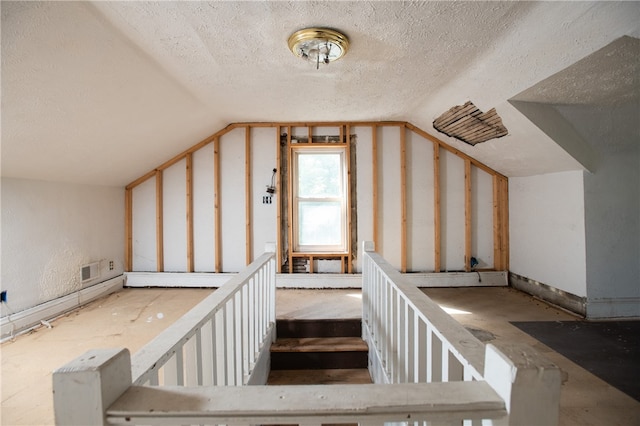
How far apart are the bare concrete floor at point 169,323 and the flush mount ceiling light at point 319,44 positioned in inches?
78.7

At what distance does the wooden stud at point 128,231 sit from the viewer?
14.0 ft

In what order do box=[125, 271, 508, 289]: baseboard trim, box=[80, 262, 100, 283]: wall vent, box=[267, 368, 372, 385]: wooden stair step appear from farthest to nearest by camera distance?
box=[125, 271, 508, 289]: baseboard trim
box=[80, 262, 100, 283]: wall vent
box=[267, 368, 372, 385]: wooden stair step

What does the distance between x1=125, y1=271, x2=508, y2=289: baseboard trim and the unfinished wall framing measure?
11 centimetres

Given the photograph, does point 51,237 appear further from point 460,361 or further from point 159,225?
point 460,361

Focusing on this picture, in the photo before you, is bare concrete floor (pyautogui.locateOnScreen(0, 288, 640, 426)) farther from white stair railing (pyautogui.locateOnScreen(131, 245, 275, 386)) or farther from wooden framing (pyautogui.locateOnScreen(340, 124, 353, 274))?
white stair railing (pyautogui.locateOnScreen(131, 245, 275, 386))

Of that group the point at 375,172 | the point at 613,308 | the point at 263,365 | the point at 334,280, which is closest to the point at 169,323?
the point at 263,365

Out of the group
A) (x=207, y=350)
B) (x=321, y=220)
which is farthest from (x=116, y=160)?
(x=207, y=350)

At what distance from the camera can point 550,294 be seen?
11.3 feet

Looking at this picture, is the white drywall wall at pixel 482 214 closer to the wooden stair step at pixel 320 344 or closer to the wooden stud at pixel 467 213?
the wooden stud at pixel 467 213

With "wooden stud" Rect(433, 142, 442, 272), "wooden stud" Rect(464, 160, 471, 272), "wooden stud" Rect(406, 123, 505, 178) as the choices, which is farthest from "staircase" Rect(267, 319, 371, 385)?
"wooden stud" Rect(406, 123, 505, 178)

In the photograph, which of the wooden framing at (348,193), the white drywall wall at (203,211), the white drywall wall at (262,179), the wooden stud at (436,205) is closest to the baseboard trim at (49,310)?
the white drywall wall at (203,211)

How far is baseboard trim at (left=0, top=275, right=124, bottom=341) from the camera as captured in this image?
2.62m

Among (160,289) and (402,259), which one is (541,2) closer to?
(402,259)

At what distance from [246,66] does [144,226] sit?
2.97 metres
